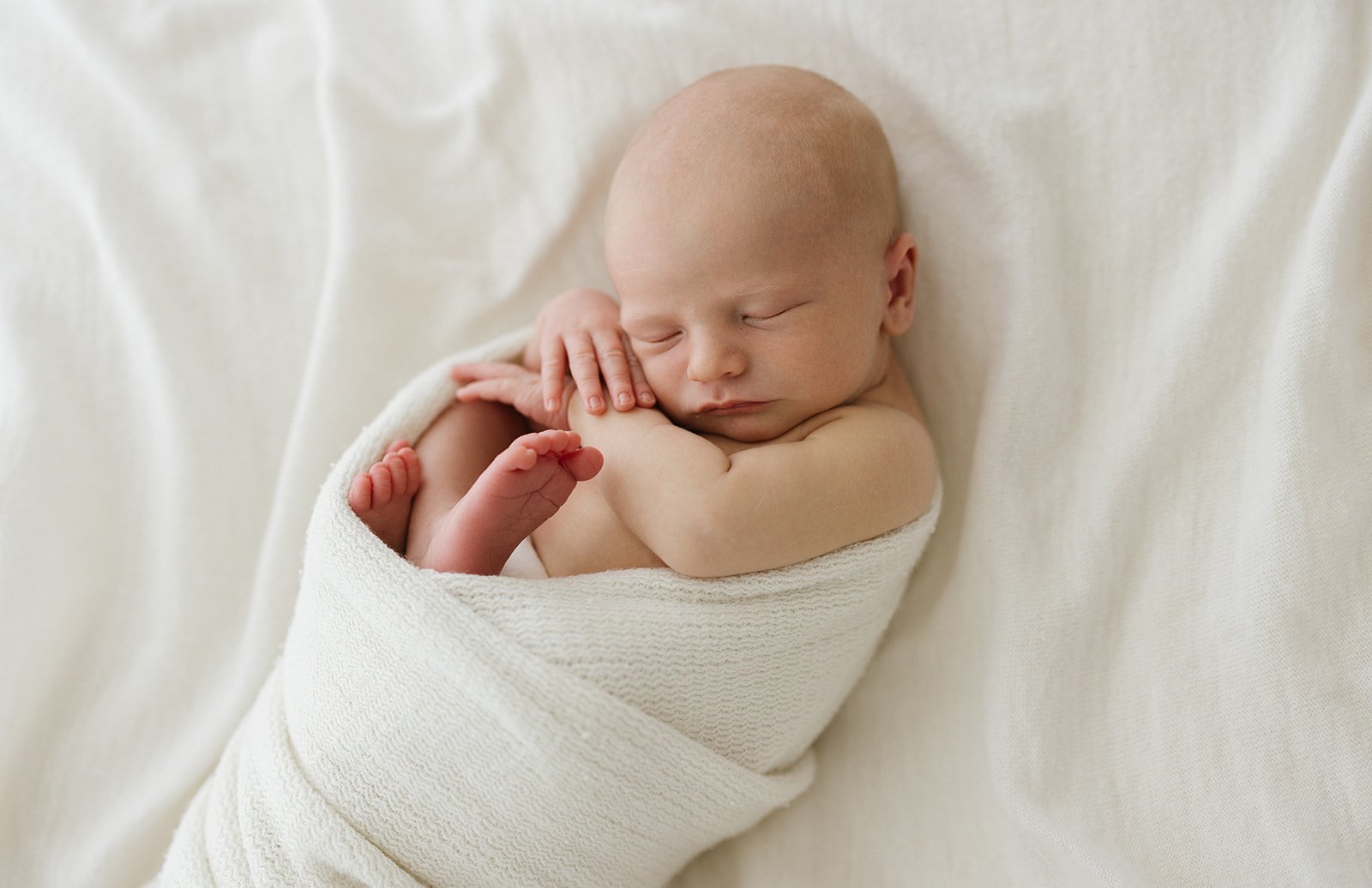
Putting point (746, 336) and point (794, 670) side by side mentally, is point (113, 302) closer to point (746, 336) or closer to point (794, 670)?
point (746, 336)

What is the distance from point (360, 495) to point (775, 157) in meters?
→ 0.61

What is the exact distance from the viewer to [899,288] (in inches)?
50.3

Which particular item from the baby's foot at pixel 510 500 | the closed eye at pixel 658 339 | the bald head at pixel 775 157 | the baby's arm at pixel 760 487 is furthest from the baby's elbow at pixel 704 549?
the bald head at pixel 775 157

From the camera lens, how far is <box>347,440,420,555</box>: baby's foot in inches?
46.3

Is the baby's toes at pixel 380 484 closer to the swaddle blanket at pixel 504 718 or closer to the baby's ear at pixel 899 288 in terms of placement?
the swaddle blanket at pixel 504 718

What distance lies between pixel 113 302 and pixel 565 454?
85 cm

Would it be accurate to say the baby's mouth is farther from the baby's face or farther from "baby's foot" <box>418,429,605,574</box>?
"baby's foot" <box>418,429,605,574</box>

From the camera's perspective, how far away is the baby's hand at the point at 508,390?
4.28 feet

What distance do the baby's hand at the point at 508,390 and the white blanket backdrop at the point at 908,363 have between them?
0.22 meters

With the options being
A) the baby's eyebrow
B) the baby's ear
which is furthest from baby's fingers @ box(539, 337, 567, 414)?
the baby's ear

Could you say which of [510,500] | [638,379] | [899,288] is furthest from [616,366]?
[899,288]

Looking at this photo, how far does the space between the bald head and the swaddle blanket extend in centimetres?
39

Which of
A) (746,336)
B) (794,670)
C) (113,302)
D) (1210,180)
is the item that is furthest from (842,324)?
(113,302)

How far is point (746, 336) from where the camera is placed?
46.2 inches
